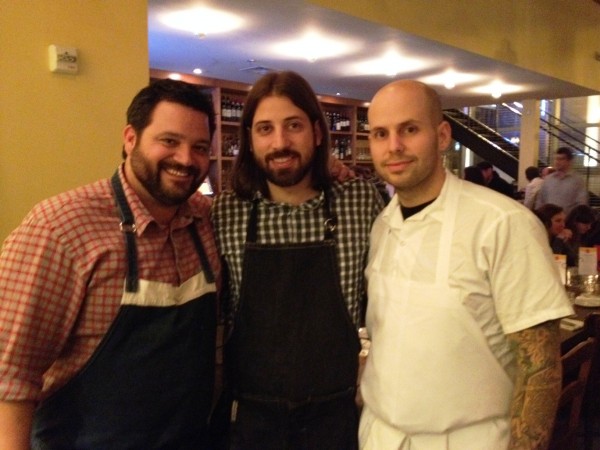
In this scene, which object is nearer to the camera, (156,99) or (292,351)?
(156,99)

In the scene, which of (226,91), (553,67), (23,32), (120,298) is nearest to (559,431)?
(120,298)

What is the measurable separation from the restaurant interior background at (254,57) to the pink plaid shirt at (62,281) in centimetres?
144

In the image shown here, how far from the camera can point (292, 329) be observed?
1539mm

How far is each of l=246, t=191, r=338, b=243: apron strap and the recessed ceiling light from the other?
269cm

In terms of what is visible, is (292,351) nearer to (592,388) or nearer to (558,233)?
(592,388)

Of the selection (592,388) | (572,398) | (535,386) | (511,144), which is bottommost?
(592,388)

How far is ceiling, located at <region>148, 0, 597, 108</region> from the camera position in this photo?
399 cm

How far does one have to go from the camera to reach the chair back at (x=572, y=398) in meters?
2.08

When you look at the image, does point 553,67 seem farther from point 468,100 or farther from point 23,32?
point 23,32

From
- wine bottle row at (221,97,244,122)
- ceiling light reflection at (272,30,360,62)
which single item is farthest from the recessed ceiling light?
wine bottle row at (221,97,244,122)

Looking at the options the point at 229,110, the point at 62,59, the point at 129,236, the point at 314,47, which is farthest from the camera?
the point at 229,110

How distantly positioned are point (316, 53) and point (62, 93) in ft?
10.1

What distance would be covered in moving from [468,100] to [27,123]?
25.6 ft

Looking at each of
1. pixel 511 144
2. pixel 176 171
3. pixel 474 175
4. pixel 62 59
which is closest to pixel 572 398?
pixel 176 171
